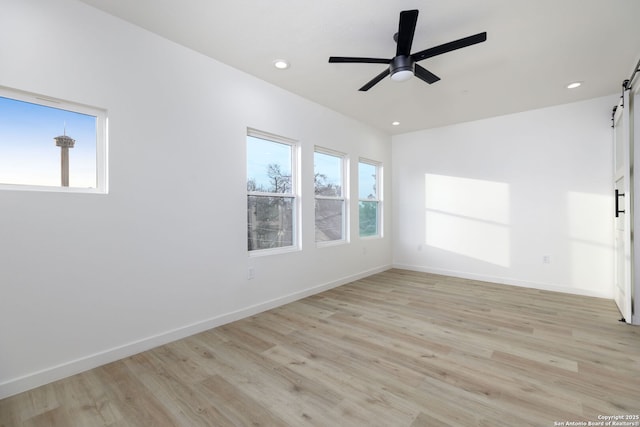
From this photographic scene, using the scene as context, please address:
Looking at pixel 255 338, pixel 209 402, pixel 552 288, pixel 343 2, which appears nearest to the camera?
pixel 209 402

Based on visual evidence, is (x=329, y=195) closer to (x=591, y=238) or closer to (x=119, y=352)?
(x=119, y=352)

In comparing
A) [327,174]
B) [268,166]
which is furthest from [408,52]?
[327,174]

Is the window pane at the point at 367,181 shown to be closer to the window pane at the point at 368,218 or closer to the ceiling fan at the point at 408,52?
the window pane at the point at 368,218

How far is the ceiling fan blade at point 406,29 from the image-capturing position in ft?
6.17

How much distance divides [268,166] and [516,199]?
4.01 m

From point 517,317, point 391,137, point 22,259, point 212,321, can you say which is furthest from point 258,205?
point 391,137

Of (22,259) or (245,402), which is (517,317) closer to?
(245,402)

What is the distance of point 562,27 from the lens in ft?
7.80

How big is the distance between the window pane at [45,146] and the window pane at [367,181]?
153 inches

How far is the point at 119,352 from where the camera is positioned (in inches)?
89.7

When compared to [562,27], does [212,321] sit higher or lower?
lower

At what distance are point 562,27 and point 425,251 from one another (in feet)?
12.8

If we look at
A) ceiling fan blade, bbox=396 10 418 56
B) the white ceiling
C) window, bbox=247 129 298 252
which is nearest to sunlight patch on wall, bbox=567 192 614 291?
the white ceiling

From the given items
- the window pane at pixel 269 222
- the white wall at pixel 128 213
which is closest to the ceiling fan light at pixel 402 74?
the white wall at pixel 128 213
